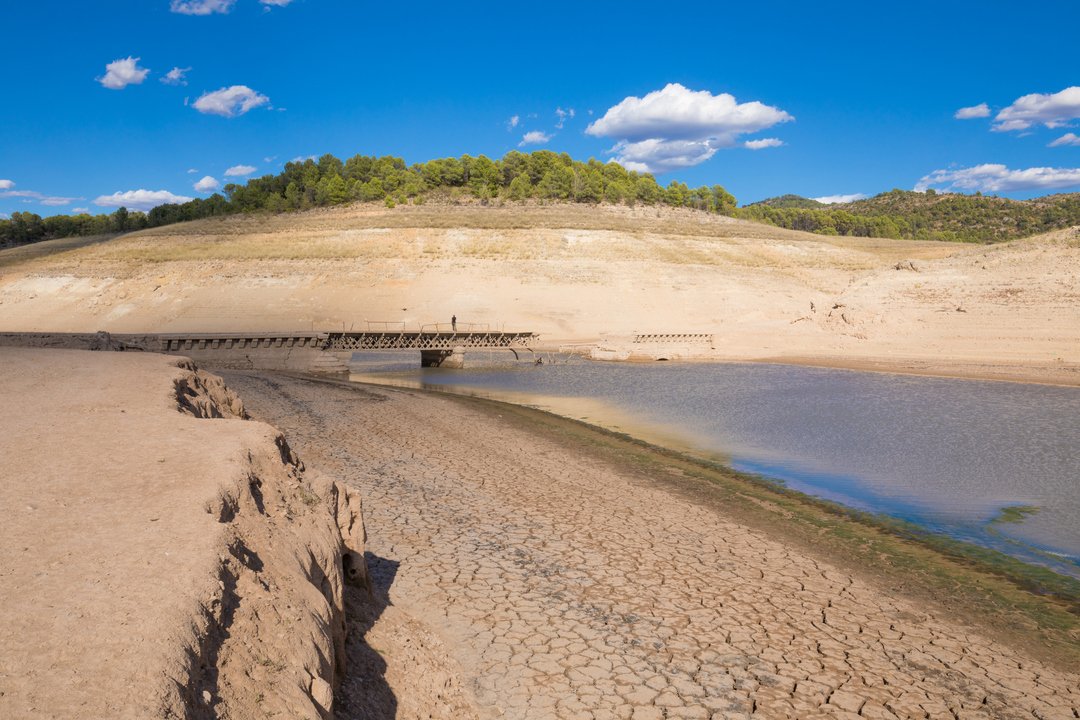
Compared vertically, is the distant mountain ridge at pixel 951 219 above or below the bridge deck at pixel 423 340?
above

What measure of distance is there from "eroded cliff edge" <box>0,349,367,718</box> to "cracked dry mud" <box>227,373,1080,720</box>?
3.94 ft

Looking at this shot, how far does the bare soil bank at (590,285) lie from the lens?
3688 centimetres

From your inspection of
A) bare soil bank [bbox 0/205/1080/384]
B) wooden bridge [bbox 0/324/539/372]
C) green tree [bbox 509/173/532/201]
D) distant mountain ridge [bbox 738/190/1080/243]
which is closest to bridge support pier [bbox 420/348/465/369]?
wooden bridge [bbox 0/324/539/372]

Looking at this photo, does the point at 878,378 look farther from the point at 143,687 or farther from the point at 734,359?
the point at 143,687

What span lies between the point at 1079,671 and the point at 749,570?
3225 mm

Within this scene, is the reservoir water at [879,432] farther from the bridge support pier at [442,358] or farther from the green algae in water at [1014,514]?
the bridge support pier at [442,358]

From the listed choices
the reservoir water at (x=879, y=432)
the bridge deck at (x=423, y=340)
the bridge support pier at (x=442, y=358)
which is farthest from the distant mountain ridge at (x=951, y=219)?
the reservoir water at (x=879, y=432)

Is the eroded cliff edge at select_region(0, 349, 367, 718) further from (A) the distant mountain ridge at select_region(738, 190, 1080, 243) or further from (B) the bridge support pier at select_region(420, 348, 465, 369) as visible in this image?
(A) the distant mountain ridge at select_region(738, 190, 1080, 243)

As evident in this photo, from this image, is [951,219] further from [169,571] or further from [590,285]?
[169,571]

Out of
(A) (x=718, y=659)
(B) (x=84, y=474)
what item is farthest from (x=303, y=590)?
(A) (x=718, y=659)

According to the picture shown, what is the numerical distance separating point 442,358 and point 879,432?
1119 inches

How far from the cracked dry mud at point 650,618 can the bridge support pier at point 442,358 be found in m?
29.8

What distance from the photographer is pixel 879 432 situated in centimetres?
1895

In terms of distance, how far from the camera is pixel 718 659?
6402 mm
